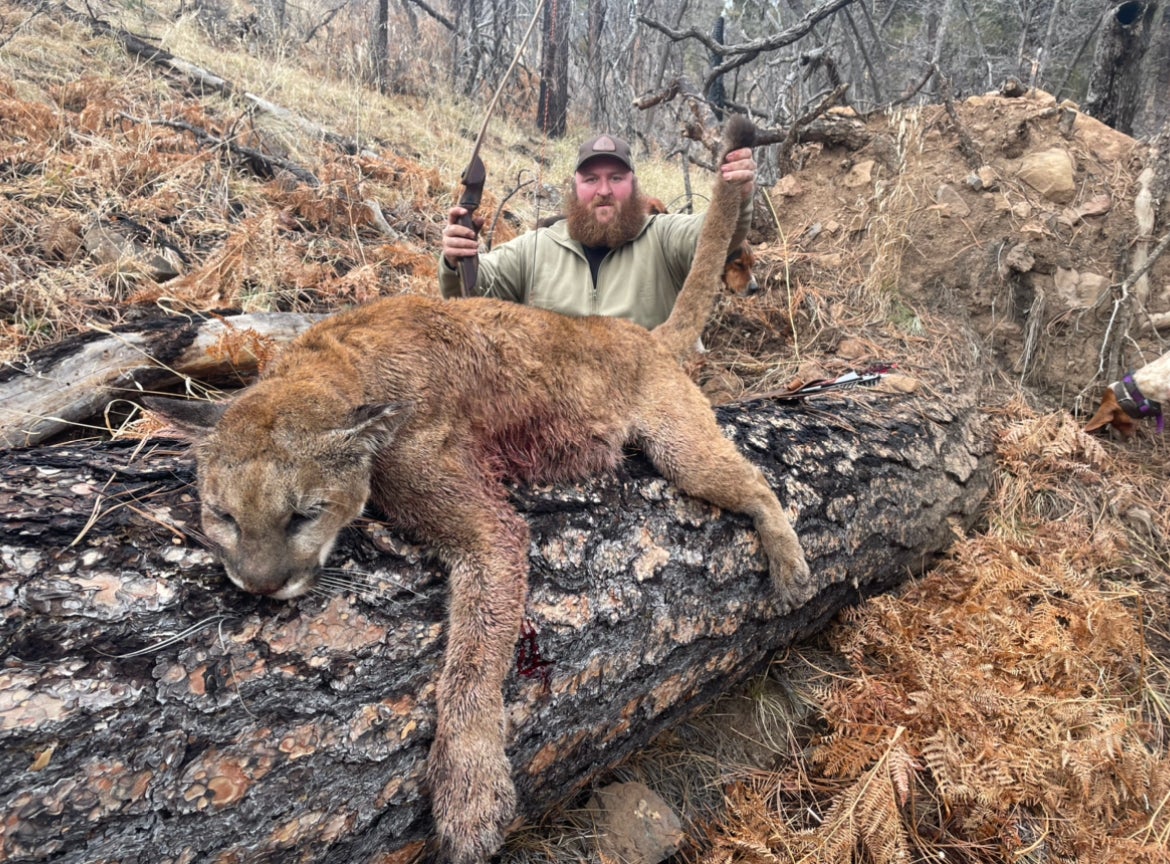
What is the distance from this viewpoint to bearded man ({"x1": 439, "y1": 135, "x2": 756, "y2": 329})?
5355mm

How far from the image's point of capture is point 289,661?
6.39 ft

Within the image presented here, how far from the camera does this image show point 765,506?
3145 mm

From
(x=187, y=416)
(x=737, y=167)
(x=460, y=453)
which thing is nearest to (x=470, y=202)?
(x=737, y=167)

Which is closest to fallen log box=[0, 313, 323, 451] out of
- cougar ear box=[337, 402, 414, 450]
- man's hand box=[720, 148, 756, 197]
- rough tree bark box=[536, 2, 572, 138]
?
cougar ear box=[337, 402, 414, 450]

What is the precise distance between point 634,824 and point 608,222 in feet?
13.9

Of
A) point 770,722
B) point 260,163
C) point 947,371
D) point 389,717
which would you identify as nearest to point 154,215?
point 260,163

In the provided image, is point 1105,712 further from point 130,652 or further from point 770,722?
point 130,652

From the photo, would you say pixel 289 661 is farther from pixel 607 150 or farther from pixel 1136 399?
pixel 1136 399

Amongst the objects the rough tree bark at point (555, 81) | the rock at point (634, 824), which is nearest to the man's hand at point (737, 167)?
the rock at point (634, 824)

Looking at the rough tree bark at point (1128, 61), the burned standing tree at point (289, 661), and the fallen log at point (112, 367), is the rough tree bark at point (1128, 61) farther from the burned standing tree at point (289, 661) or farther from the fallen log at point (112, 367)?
the fallen log at point (112, 367)

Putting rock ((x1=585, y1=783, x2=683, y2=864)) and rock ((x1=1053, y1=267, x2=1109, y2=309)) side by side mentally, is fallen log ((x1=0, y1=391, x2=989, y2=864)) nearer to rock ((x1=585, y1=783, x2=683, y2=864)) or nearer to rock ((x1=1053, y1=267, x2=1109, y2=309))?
rock ((x1=585, y1=783, x2=683, y2=864))

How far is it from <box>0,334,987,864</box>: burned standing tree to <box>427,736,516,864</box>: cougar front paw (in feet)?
0.19

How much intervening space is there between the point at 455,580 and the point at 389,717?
516 millimetres

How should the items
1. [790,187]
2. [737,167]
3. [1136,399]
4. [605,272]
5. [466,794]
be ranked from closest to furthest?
[466,794]
[737,167]
[1136,399]
[605,272]
[790,187]
